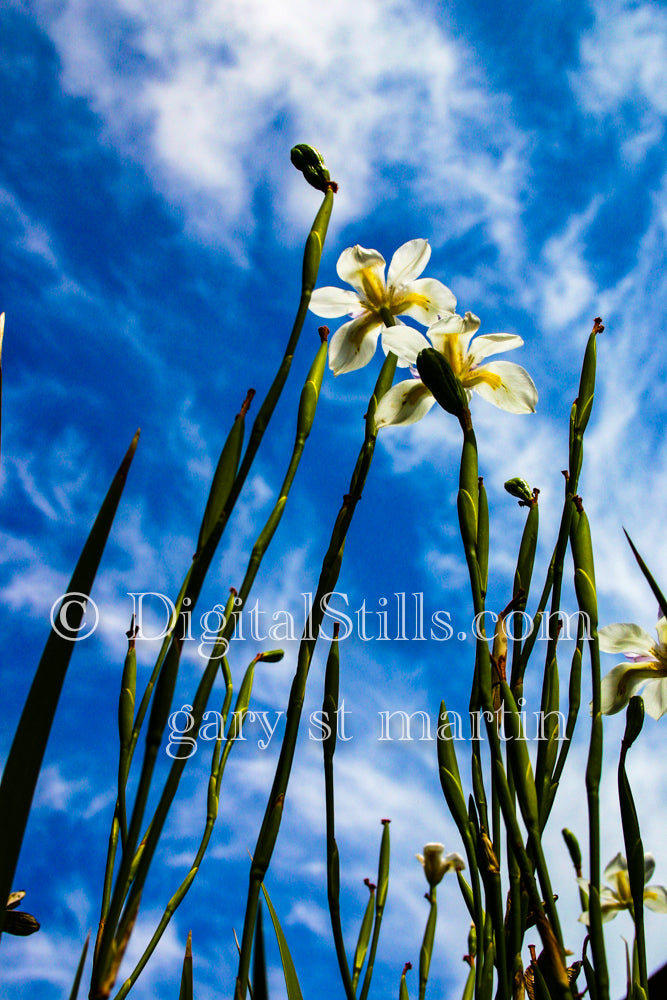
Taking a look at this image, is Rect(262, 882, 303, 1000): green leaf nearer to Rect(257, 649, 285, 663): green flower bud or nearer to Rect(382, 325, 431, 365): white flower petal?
Rect(257, 649, 285, 663): green flower bud

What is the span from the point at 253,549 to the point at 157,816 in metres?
0.22

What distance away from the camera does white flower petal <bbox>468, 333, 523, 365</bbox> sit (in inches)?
35.4

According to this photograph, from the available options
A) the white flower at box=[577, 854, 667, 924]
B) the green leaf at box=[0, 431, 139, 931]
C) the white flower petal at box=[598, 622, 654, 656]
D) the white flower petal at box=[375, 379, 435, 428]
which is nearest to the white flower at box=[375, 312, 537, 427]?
the white flower petal at box=[375, 379, 435, 428]

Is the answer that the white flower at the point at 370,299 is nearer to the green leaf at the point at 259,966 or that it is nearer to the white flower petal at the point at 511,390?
the white flower petal at the point at 511,390

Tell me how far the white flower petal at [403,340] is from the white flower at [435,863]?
1.12 meters

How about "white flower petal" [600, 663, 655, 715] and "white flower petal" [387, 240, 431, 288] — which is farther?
"white flower petal" [387, 240, 431, 288]

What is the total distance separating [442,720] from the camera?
714 millimetres

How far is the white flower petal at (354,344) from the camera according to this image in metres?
1.00

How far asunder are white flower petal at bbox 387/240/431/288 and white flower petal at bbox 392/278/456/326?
0.05 feet

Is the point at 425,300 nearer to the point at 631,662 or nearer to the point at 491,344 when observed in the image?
the point at 491,344

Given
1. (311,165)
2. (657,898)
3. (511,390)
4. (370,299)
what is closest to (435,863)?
(657,898)

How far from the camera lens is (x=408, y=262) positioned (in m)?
1.00

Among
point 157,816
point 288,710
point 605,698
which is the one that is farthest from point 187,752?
point 605,698

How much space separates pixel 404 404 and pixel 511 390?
0.17m
